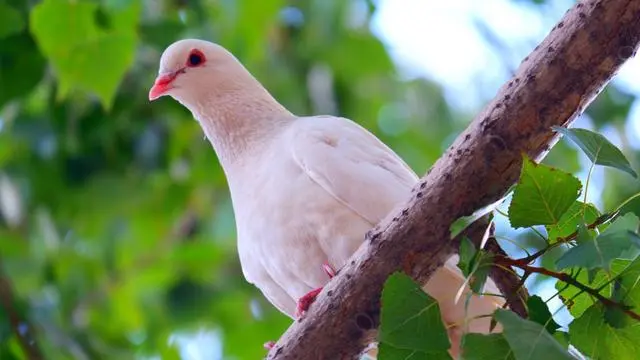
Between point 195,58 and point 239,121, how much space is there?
279 millimetres

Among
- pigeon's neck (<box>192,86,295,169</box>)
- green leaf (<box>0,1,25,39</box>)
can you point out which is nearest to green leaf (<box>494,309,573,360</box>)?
pigeon's neck (<box>192,86,295,169</box>)

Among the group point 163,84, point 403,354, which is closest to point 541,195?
point 403,354

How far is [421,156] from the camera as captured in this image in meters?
6.05

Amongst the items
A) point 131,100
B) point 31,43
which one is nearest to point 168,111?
point 131,100

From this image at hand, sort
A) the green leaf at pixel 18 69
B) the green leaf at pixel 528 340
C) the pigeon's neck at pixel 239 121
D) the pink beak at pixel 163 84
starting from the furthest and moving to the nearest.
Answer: the green leaf at pixel 18 69 < the pink beak at pixel 163 84 < the pigeon's neck at pixel 239 121 < the green leaf at pixel 528 340

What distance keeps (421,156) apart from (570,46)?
12.8 feet

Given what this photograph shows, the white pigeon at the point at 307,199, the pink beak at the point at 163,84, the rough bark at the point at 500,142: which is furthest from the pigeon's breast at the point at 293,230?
the pink beak at the point at 163,84

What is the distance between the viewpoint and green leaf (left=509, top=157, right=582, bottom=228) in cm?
203

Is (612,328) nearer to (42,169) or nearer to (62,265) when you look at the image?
(42,169)

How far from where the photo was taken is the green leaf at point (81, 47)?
3623mm

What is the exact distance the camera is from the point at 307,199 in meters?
2.85

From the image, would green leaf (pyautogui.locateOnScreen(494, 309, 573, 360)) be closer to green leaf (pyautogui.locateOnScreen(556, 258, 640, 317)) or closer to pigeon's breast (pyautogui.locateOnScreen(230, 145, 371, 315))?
green leaf (pyautogui.locateOnScreen(556, 258, 640, 317))

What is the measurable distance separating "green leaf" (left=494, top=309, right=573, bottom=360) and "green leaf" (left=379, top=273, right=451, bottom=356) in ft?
0.46

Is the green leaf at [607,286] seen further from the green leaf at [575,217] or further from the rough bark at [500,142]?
the rough bark at [500,142]
